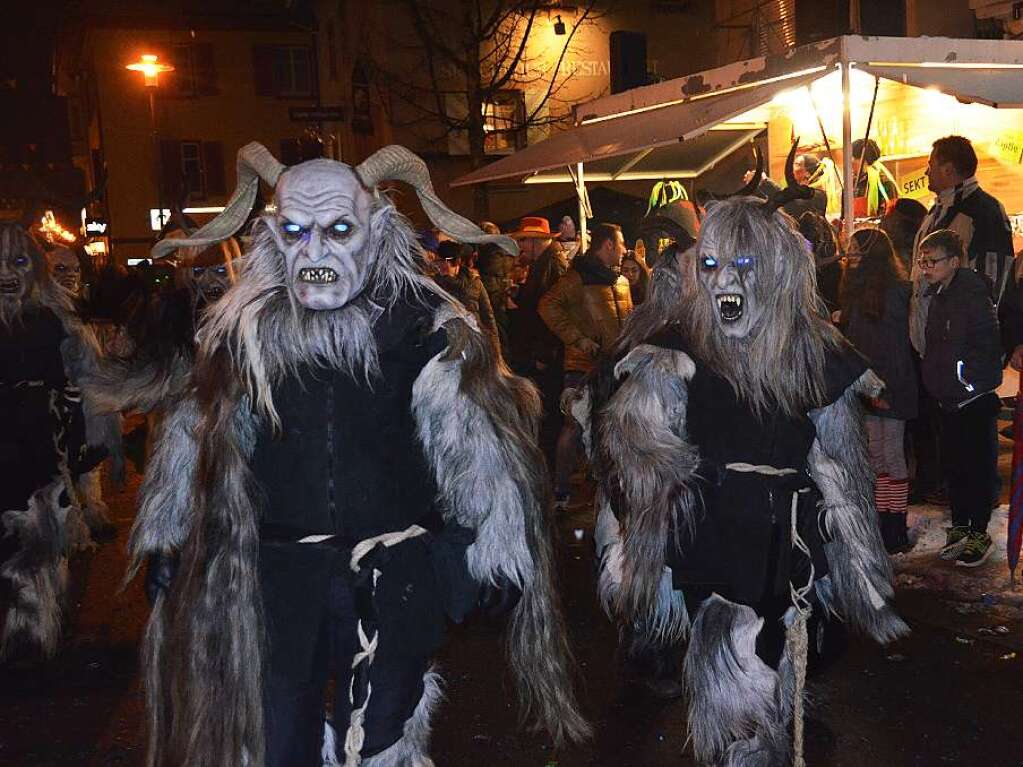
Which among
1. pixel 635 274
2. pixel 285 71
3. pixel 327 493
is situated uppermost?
pixel 285 71

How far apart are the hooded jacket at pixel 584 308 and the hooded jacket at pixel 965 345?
2.59m

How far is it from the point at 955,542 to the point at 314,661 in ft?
16.3

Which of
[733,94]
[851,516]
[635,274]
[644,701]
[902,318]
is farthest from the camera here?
[635,274]

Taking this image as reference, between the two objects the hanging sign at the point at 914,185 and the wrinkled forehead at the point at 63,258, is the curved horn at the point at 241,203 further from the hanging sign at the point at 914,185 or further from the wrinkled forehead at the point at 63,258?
the hanging sign at the point at 914,185

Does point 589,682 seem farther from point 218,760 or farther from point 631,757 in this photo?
point 218,760

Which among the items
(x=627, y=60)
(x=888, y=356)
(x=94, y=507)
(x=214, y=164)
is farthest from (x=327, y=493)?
(x=214, y=164)

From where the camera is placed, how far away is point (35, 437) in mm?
6055

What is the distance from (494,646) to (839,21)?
14323 mm

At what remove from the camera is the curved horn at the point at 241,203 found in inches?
A: 138

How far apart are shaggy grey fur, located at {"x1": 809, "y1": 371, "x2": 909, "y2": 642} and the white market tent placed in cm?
433

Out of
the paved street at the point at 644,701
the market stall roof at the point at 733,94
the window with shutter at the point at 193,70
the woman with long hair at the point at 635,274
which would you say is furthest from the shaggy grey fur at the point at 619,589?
the window with shutter at the point at 193,70

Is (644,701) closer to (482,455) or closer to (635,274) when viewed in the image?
(482,455)

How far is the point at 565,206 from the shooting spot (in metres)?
22.1

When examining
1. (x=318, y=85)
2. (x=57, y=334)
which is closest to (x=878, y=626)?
(x=57, y=334)
